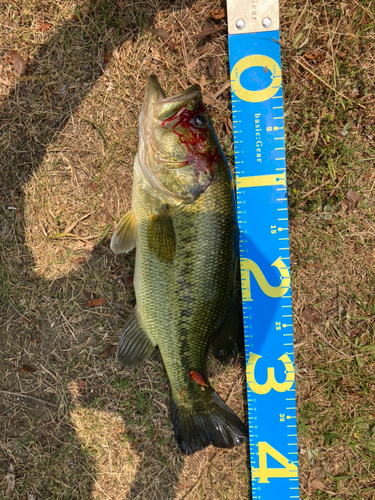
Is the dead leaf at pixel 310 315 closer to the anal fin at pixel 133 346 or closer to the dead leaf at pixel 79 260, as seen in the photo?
the anal fin at pixel 133 346

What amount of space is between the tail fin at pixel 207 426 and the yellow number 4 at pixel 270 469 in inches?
15.9

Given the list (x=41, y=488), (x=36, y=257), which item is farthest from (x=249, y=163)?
(x=41, y=488)

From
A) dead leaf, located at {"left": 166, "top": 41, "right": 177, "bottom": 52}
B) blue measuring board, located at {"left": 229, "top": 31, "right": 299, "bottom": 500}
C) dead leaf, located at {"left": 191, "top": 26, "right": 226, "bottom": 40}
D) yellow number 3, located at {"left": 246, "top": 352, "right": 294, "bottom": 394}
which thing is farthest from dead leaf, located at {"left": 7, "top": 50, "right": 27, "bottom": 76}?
yellow number 3, located at {"left": 246, "top": 352, "right": 294, "bottom": 394}

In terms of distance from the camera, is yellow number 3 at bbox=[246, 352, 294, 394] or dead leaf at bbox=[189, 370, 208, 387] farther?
yellow number 3 at bbox=[246, 352, 294, 394]

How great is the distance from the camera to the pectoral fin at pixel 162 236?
2197mm

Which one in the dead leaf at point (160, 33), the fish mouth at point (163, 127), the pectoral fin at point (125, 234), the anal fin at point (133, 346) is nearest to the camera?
the fish mouth at point (163, 127)

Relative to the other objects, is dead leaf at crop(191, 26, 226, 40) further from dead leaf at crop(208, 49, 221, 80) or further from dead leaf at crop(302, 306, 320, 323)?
dead leaf at crop(302, 306, 320, 323)

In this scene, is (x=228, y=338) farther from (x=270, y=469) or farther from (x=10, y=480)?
(x=10, y=480)

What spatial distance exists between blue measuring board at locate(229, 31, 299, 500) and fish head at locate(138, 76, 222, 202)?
1.99ft

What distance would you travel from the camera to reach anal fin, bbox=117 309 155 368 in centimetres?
247

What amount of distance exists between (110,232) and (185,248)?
2.96 feet

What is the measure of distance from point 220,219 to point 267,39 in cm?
164

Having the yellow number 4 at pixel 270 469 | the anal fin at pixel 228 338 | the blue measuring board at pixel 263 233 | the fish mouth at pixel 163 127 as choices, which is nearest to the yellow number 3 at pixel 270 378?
the blue measuring board at pixel 263 233

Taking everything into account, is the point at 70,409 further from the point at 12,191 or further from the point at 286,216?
the point at 286,216
